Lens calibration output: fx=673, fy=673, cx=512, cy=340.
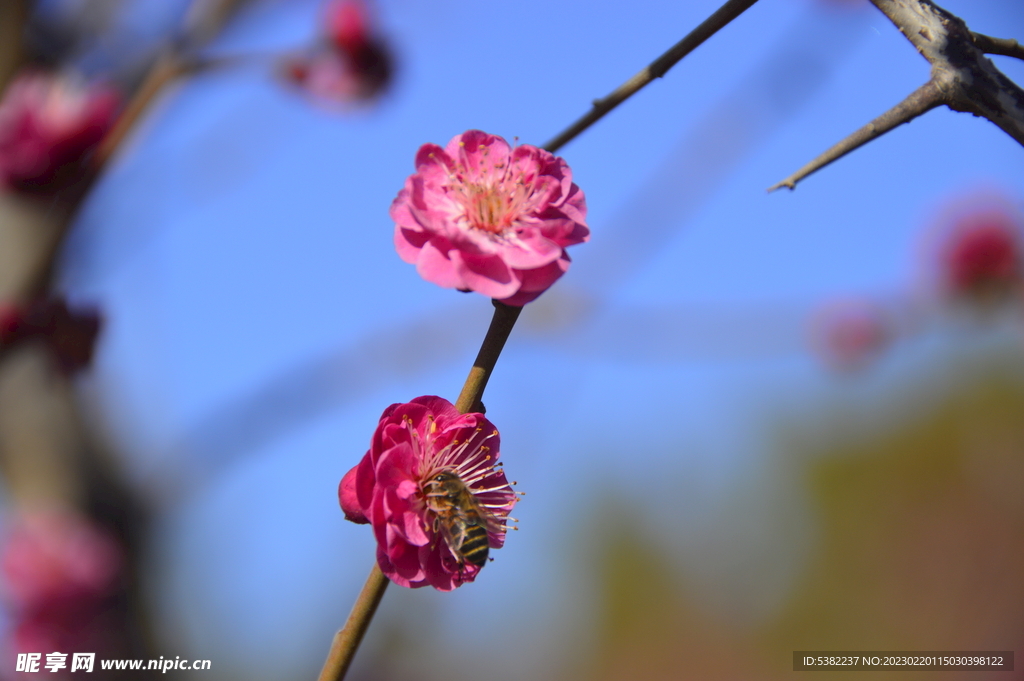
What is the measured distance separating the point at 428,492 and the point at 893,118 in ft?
1.93

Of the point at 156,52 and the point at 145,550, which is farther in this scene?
the point at 145,550

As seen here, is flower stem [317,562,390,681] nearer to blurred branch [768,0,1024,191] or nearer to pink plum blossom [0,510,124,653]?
blurred branch [768,0,1024,191]

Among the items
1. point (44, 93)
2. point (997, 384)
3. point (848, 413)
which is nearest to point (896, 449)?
point (848, 413)

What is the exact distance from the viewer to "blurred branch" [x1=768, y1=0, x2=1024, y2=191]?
549mm

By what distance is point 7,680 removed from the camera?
2.19 m

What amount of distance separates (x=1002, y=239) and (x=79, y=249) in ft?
12.9

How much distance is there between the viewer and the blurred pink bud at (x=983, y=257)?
3.25 meters

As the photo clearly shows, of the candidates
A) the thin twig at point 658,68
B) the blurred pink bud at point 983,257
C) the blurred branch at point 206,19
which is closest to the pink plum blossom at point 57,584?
the blurred branch at point 206,19

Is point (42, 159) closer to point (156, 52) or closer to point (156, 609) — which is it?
point (156, 52)

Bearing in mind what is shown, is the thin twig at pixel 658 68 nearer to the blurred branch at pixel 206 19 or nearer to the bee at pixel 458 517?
the bee at pixel 458 517

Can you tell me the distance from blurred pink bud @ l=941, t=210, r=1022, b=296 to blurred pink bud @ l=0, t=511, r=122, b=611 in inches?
156

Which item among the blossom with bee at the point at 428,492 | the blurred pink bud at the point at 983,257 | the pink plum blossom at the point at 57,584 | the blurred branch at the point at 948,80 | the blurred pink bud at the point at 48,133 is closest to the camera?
the blurred branch at the point at 948,80

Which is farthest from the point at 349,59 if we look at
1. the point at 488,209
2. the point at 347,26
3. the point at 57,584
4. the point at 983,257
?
the point at 983,257

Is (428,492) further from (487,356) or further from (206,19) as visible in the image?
(206,19)
